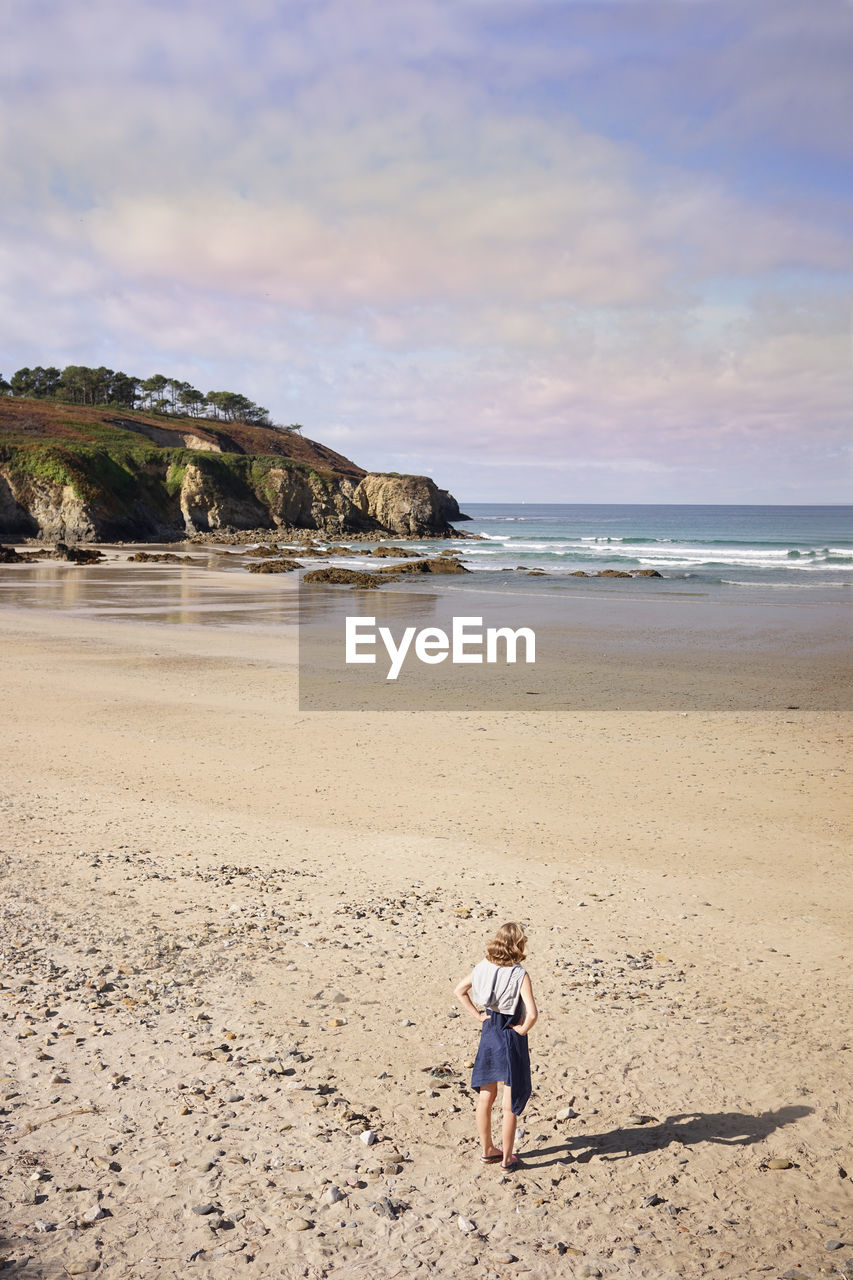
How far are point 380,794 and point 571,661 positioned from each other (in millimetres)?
10151

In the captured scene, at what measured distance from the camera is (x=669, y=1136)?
14.6 feet

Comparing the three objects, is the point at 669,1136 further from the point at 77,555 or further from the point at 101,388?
the point at 101,388

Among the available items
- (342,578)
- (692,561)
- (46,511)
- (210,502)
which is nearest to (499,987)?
(342,578)

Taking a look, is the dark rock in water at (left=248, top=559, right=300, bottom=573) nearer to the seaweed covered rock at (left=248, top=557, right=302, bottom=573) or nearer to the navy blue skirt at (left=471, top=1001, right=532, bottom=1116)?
the seaweed covered rock at (left=248, top=557, right=302, bottom=573)

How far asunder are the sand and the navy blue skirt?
0.36 m

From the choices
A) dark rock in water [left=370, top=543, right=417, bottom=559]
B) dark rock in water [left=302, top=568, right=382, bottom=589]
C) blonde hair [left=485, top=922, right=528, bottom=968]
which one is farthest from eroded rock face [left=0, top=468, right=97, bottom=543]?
blonde hair [left=485, top=922, right=528, bottom=968]

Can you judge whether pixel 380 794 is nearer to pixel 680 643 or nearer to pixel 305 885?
pixel 305 885

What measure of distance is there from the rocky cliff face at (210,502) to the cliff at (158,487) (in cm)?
9

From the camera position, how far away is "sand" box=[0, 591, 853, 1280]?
3791mm

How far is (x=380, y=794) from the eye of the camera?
9992mm

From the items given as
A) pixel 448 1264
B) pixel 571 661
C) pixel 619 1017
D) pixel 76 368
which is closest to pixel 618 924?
pixel 619 1017

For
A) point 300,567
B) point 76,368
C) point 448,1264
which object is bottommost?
point 448,1264

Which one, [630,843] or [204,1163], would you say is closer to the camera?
[204,1163]

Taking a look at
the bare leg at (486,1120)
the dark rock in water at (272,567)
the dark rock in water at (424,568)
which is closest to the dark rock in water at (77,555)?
the dark rock in water at (272,567)
